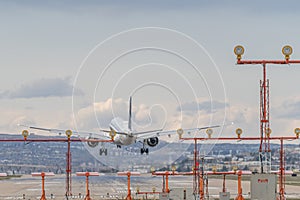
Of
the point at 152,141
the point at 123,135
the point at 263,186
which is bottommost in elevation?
the point at 263,186

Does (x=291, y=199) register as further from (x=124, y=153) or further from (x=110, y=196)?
(x=124, y=153)

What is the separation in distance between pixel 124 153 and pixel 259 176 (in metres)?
98.9

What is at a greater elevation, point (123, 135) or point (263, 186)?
point (123, 135)

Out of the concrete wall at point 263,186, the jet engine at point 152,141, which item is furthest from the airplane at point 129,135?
the concrete wall at point 263,186

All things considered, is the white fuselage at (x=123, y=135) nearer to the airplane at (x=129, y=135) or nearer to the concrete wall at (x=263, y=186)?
the airplane at (x=129, y=135)

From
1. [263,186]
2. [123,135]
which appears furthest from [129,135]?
[263,186]

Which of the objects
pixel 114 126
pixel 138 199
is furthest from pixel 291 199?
pixel 114 126

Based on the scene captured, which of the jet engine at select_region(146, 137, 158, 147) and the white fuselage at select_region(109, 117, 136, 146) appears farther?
the jet engine at select_region(146, 137, 158, 147)

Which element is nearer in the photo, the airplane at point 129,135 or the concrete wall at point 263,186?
the concrete wall at point 263,186

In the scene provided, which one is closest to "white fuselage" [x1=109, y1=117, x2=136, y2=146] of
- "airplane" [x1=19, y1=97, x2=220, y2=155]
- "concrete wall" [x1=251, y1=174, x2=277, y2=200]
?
"airplane" [x1=19, y1=97, x2=220, y2=155]

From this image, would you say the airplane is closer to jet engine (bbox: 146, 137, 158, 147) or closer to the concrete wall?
jet engine (bbox: 146, 137, 158, 147)

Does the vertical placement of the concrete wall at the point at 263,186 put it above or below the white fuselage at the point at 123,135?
below

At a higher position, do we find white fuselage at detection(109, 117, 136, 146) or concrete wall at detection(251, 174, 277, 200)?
white fuselage at detection(109, 117, 136, 146)

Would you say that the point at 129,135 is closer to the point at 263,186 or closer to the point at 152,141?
the point at 152,141
